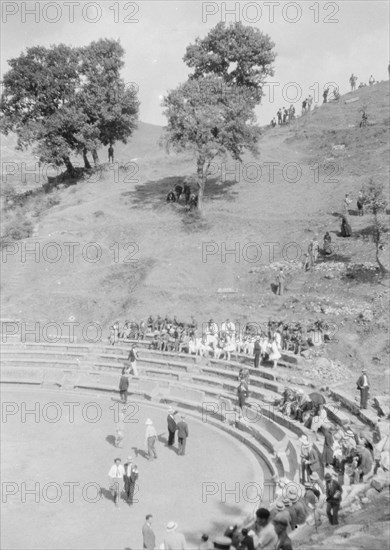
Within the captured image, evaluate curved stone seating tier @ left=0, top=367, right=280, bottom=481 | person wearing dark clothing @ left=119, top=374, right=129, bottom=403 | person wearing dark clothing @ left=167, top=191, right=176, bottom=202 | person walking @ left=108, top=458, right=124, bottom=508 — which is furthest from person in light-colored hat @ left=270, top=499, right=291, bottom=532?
person wearing dark clothing @ left=167, top=191, right=176, bottom=202

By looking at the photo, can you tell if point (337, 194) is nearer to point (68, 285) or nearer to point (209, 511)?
point (68, 285)

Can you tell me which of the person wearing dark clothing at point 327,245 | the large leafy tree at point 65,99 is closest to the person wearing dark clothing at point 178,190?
the large leafy tree at point 65,99

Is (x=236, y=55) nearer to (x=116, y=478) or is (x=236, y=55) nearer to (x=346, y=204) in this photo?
(x=346, y=204)

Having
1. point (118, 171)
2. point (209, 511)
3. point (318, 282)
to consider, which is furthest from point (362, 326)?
point (118, 171)

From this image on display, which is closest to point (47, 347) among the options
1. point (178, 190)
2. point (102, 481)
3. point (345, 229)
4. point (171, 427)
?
point (171, 427)

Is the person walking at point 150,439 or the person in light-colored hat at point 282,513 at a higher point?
the person in light-colored hat at point 282,513

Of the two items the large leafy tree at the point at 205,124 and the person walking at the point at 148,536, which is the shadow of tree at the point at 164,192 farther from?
the person walking at the point at 148,536
